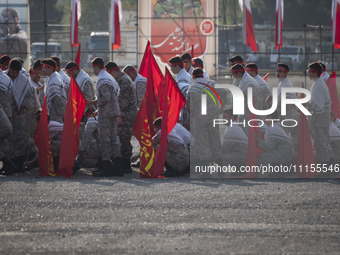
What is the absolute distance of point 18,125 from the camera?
13633 millimetres

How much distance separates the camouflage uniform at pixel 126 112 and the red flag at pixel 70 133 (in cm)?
77

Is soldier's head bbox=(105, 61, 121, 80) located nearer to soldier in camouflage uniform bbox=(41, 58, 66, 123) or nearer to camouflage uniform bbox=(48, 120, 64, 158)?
soldier in camouflage uniform bbox=(41, 58, 66, 123)

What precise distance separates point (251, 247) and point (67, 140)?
5822 mm

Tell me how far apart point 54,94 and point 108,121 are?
4.18 ft

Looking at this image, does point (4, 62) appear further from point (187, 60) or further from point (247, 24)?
point (247, 24)

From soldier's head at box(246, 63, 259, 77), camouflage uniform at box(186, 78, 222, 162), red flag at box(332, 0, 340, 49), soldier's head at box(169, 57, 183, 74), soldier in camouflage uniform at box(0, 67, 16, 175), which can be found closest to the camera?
camouflage uniform at box(186, 78, 222, 162)

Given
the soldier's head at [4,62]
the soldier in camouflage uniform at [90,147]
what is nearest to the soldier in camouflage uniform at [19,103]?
the soldier in camouflage uniform at [90,147]

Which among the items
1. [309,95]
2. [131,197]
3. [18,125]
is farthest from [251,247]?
[18,125]

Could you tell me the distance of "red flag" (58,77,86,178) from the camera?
41.1ft

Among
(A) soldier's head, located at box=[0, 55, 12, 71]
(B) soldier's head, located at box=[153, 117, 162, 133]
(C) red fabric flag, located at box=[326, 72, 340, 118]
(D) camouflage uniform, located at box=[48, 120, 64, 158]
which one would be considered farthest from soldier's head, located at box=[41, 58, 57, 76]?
(C) red fabric flag, located at box=[326, 72, 340, 118]

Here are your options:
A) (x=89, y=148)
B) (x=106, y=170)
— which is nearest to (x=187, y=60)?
(x=89, y=148)

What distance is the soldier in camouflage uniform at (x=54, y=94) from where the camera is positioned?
535 inches

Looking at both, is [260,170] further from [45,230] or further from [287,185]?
[45,230]

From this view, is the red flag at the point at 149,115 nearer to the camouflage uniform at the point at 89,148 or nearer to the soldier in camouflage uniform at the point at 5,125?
the camouflage uniform at the point at 89,148
